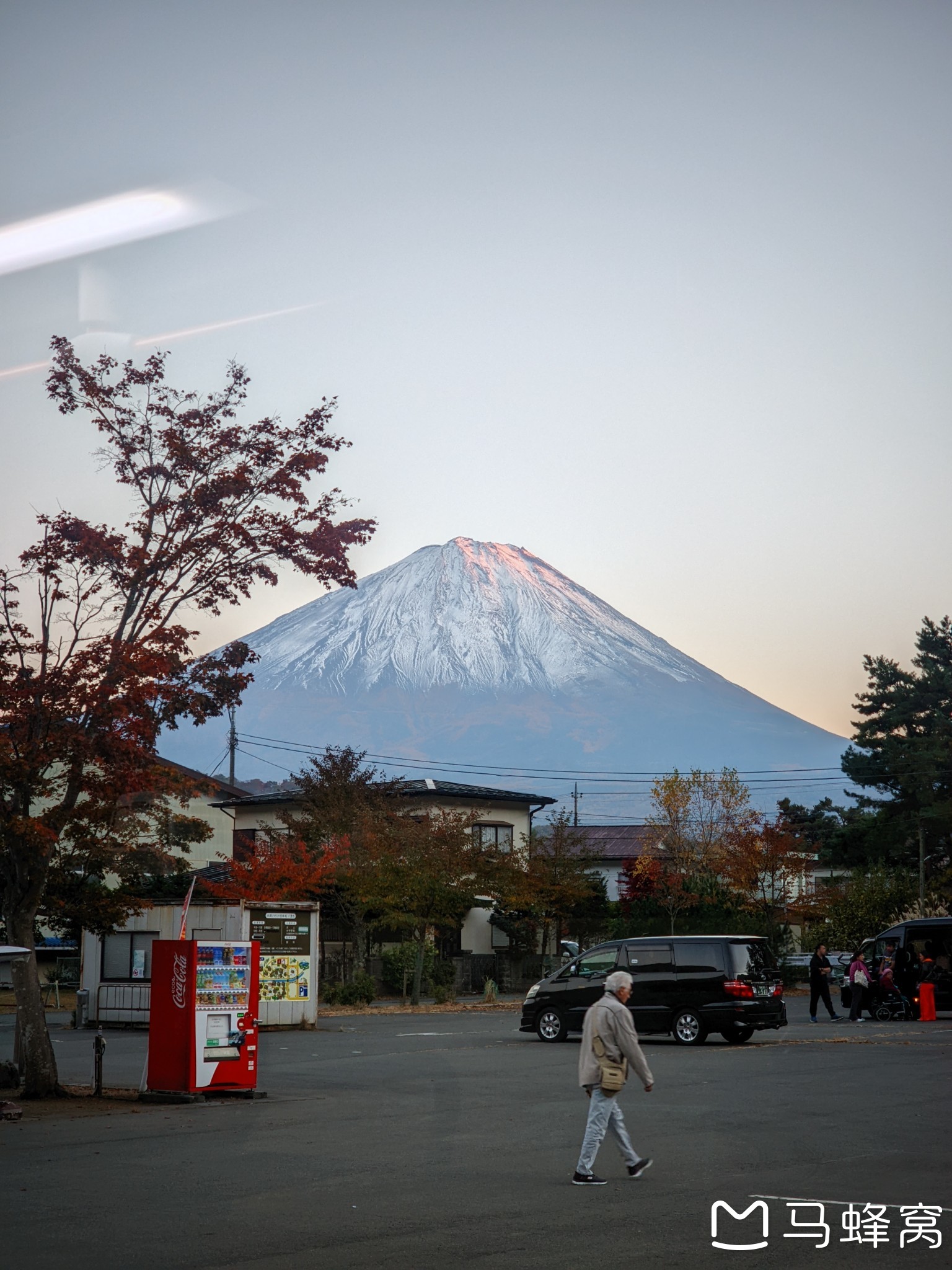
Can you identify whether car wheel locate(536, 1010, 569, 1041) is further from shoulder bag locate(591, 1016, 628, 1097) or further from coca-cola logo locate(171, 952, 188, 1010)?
shoulder bag locate(591, 1016, 628, 1097)

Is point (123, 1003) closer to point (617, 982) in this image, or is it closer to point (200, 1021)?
point (200, 1021)

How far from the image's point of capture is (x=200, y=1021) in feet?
51.9

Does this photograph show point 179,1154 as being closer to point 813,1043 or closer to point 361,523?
point 361,523

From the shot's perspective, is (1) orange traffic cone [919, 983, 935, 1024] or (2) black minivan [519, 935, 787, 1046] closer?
(2) black minivan [519, 935, 787, 1046]

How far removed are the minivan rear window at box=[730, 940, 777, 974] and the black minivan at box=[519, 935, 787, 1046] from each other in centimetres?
1

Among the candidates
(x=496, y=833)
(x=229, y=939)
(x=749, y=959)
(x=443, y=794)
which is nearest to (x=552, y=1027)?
(x=749, y=959)

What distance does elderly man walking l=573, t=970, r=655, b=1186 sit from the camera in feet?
32.6

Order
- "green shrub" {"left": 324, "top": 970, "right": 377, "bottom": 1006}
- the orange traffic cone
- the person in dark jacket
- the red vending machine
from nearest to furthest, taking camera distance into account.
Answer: the red vending machine
the person in dark jacket
the orange traffic cone
"green shrub" {"left": 324, "top": 970, "right": 377, "bottom": 1006}

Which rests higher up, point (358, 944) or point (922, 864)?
point (922, 864)

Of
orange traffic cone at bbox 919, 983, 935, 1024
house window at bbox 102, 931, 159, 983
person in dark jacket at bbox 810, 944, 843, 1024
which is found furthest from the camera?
orange traffic cone at bbox 919, 983, 935, 1024

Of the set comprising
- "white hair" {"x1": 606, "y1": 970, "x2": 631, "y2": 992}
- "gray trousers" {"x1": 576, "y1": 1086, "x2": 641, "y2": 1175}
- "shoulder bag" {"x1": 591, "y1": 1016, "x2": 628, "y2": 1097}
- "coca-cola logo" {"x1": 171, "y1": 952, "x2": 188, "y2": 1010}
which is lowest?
"gray trousers" {"x1": 576, "y1": 1086, "x2": 641, "y2": 1175}

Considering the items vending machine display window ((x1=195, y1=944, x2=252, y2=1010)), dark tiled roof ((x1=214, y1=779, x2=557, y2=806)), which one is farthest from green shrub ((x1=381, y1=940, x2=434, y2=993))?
vending machine display window ((x1=195, y1=944, x2=252, y2=1010))

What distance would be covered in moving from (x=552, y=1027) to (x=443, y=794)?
3205 centimetres

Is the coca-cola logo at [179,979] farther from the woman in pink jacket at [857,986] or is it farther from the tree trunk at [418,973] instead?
the tree trunk at [418,973]
